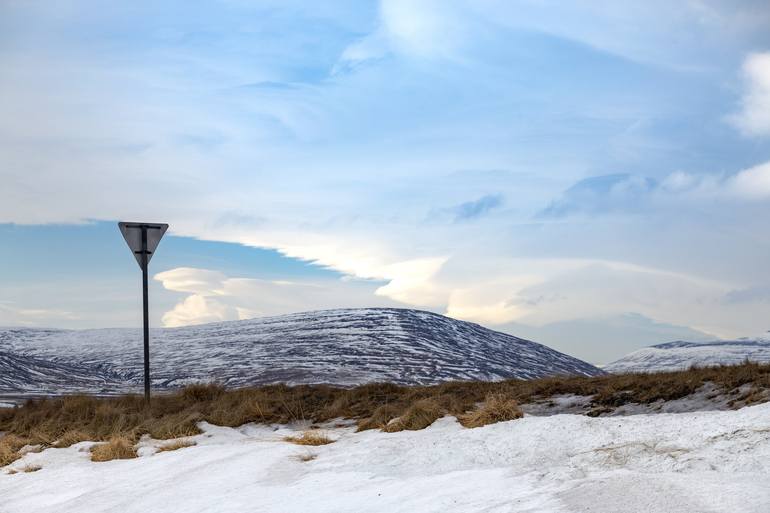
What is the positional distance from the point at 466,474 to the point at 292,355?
45.0 metres

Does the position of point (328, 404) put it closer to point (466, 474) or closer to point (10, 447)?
point (10, 447)

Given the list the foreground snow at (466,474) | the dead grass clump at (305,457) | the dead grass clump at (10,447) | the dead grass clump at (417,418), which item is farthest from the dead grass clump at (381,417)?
the dead grass clump at (10,447)

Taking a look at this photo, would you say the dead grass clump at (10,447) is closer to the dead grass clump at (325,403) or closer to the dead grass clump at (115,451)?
the dead grass clump at (325,403)

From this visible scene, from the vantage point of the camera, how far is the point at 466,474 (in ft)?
19.4

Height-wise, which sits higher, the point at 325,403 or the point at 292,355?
the point at 292,355

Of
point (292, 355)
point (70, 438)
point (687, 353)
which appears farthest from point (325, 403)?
point (687, 353)

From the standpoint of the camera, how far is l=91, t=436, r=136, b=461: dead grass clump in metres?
9.50

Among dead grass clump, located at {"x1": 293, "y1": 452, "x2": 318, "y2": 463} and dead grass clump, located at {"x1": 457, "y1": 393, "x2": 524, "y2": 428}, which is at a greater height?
dead grass clump, located at {"x1": 457, "y1": 393, "x2": 524, "y2": 428}

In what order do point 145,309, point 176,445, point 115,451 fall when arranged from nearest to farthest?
point 176,445, point 115,451, point 145,309

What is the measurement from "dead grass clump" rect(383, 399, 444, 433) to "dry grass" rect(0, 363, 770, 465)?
1 cm

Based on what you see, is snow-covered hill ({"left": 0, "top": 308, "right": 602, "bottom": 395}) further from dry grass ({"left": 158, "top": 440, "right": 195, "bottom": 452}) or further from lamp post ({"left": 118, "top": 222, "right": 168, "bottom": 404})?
dry grass ({"left": 158, "top": 440, "right": 195, "bottom": 452})

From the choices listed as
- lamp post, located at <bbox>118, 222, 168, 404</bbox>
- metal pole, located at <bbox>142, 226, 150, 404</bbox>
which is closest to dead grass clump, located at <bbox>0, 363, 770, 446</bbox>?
metal pole, located at <bbox>142, 226, 150, 404</bbox>

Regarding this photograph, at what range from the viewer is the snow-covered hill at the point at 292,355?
43812 millimetres

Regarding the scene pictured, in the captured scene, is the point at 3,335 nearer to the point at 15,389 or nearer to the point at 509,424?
the point at 15,389
